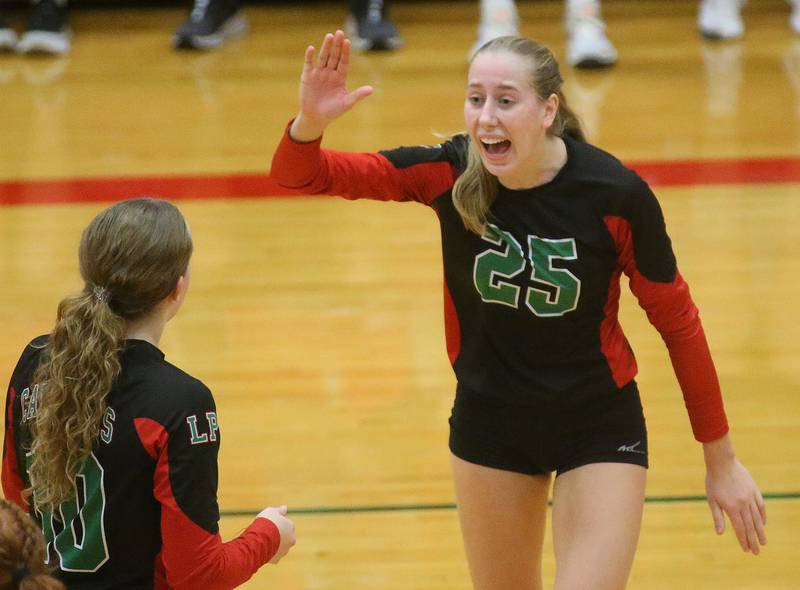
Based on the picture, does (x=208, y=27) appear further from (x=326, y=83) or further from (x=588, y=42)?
(x=326, y=83)

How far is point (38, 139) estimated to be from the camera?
6.46 m

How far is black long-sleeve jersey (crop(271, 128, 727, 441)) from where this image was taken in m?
2.46

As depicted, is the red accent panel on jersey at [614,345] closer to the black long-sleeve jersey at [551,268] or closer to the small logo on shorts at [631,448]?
the black long-sleeve jersey at [551,268]

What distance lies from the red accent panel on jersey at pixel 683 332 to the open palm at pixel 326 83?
0.58 m

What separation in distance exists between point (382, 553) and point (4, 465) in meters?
1.49

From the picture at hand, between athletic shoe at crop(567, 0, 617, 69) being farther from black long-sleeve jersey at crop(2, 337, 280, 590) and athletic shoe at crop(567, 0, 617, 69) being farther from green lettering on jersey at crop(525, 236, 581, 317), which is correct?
black long-sleeve jersey at crop(2, 337, 280, 590)

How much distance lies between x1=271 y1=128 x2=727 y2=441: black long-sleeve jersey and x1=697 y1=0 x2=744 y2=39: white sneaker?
5.63 meters

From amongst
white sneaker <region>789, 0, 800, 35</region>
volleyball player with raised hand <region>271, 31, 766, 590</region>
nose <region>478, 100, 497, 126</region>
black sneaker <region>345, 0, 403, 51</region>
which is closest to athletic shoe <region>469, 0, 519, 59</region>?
black sneaker <region>345, 0, 403, 51</region>

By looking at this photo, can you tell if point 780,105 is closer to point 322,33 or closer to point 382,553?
point 322,33

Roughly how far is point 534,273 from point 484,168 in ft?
0.77

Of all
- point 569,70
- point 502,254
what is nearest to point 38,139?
point 569,70

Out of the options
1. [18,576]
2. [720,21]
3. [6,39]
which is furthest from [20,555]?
[720,21]

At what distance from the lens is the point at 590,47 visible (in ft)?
23.6

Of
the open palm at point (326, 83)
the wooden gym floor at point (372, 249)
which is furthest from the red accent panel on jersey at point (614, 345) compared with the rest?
the wooden gym floor at point (372, 249)
